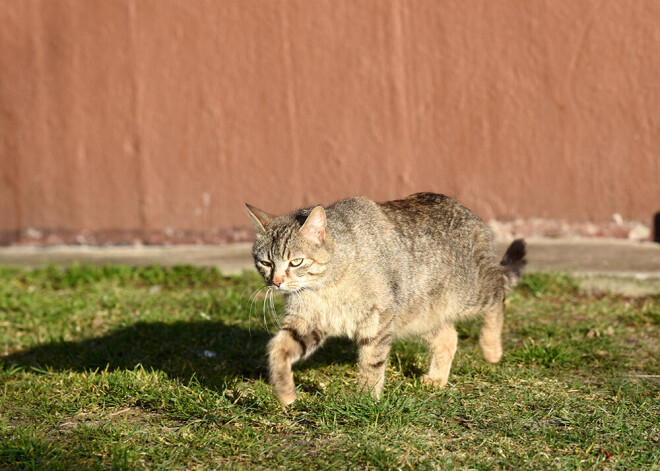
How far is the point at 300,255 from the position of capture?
379cm

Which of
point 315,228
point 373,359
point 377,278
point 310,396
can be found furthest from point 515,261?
point 310,396

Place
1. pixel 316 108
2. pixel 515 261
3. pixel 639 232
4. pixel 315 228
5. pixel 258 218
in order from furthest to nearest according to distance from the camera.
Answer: pixel 316 108 → pixel 639 232 → pixel 515 261 → pixel 258 218 → pixel 315 228

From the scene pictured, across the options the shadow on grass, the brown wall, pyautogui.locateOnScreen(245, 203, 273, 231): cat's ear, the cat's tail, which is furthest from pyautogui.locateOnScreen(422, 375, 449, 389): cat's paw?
the brown wall

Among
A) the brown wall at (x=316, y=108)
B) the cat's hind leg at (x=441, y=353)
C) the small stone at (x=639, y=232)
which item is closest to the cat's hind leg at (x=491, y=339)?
the cat's hind leg at (x=441, y=353)

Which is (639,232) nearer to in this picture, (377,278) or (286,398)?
(377,278)

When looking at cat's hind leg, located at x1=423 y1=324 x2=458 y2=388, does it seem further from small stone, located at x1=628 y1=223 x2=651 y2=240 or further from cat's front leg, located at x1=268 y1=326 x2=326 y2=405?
small stone, located at x1=628 y1=223 x2=651 y2=240

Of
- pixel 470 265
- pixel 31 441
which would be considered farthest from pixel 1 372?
pixel 470 265

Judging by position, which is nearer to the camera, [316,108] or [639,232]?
[639,232]

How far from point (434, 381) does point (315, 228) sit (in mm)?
1081

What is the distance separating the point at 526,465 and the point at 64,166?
6.83 metres

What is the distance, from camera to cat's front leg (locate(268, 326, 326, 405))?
3.71 meters

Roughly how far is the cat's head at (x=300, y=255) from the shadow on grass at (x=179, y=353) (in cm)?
75

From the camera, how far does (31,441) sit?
10.8 ft

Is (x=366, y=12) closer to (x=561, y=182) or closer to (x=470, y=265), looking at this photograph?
(x=561, y=182)
